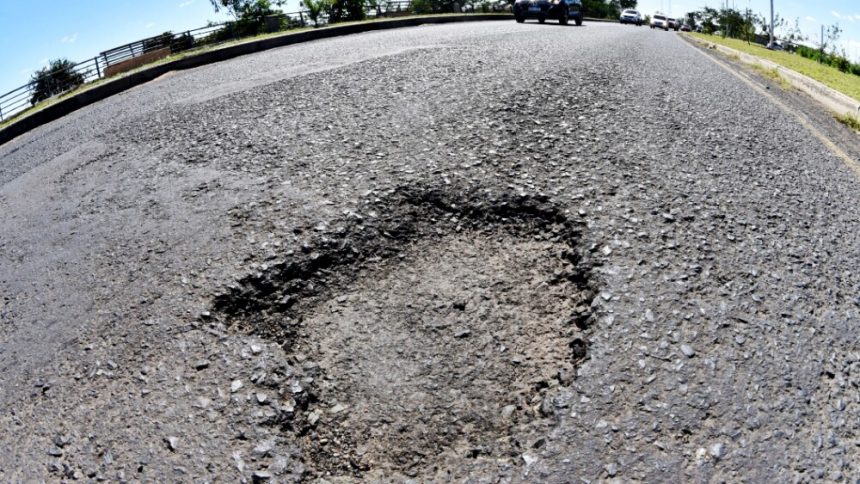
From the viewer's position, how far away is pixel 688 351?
2873 mm

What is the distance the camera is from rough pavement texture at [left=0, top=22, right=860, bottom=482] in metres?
2.54

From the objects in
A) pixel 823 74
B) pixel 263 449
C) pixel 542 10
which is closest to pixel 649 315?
pixel 263 449

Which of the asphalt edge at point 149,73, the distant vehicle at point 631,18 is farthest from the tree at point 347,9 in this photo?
the distant vehicle at point 631,18

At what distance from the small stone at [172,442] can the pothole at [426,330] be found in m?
0.45

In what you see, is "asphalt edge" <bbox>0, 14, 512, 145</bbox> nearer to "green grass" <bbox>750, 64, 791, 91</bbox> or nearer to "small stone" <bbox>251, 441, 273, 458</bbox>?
"green grass" <bbox>750, 64, 791, 91</bbox>

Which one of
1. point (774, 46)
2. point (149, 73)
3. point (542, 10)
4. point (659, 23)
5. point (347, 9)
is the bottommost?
point (774, 46)

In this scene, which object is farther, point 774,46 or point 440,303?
point 774,46

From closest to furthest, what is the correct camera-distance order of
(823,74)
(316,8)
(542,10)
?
(823,74)
(542,10)
(316,8)

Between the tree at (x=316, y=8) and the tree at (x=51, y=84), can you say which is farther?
the tree at (x=316, y=8)

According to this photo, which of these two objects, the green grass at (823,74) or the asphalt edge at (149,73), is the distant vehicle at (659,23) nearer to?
the green grass at (823,74)

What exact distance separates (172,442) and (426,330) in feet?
4.43

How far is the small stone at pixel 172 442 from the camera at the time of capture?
260cm

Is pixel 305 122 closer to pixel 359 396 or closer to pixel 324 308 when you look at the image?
pixel 324 308

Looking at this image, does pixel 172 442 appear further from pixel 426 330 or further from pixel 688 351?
pixel 688 351
